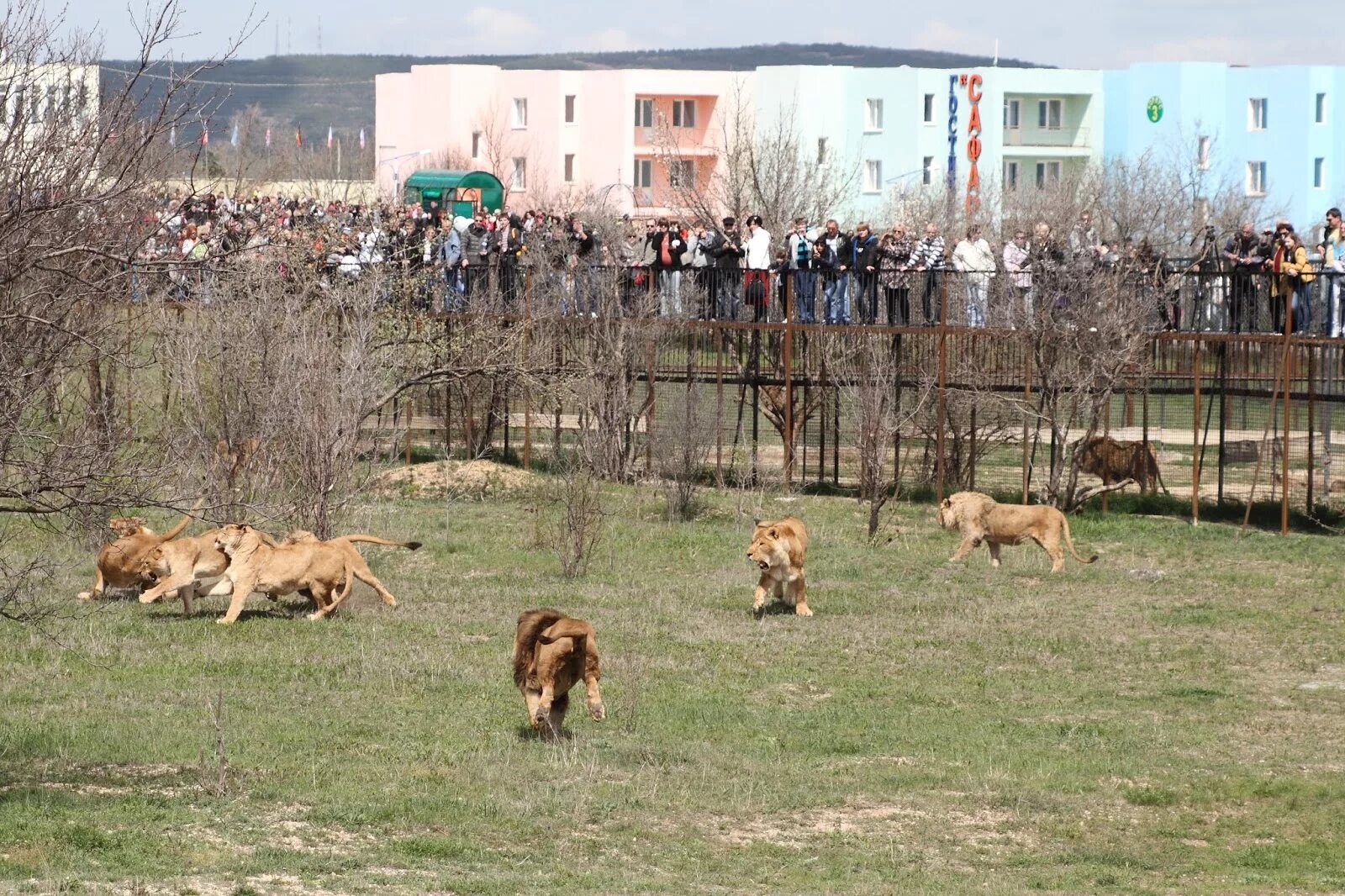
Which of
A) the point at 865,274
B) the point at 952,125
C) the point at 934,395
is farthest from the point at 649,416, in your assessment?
the point at 952,125

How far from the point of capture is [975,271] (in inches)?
1074

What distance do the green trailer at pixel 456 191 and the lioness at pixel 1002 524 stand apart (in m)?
48.2

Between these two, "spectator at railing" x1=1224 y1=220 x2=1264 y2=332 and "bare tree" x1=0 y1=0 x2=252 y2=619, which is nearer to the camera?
"bare tree" x1=0 y1=0 x2=252 y2=619

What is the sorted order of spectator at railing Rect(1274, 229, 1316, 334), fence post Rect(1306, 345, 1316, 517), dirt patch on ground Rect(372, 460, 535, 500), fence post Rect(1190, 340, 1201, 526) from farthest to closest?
dirt patch on ground Rect(372, 460, 535, 500), fence post Rect(1190, 340, 1201, 526), spectator at railing Rect(1274, 229, 1316, 334), fence post Rect(1306, 345, 1316, 517)

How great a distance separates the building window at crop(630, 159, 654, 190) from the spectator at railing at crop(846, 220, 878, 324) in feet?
236

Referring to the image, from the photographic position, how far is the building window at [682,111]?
101562 millimetres

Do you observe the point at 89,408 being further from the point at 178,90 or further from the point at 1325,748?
the point at 1325,748

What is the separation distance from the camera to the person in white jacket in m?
28.0

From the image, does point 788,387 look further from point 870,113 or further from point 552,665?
point 870,113

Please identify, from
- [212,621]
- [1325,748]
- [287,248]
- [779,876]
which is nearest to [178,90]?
[779,876]

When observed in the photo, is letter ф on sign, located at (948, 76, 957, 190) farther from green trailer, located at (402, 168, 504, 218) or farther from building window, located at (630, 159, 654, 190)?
green trailer, located at (402, 168, 504, 218)

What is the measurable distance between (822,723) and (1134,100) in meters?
84.0

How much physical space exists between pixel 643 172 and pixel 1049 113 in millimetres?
20840

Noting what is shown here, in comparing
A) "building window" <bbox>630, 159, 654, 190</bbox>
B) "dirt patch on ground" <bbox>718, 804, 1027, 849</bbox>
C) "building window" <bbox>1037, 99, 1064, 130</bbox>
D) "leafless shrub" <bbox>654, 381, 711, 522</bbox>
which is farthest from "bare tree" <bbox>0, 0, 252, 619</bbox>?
"building window" <bbox>630, 159, 654, 190</bbox>
